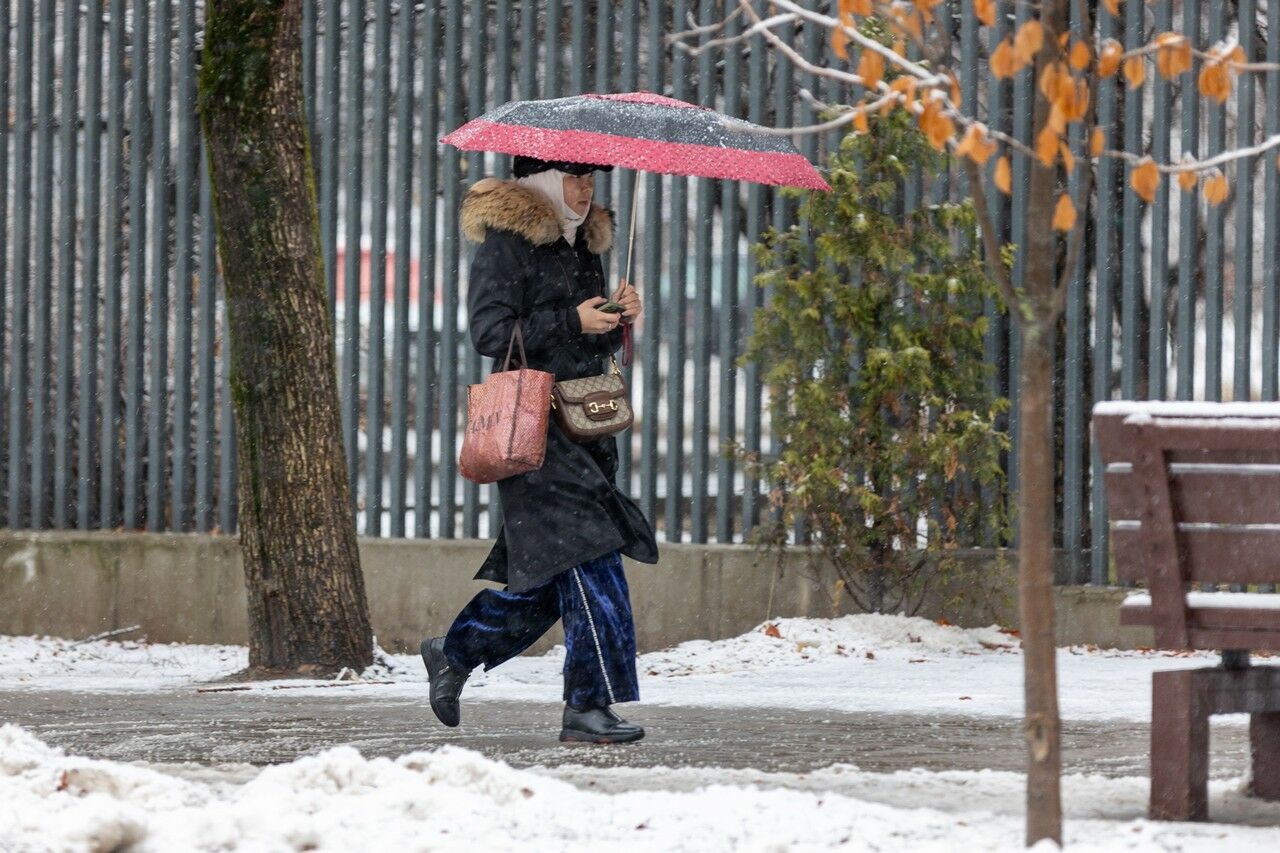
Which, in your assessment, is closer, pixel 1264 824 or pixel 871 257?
pixel 1264 824

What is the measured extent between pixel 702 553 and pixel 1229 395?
2.44 metres

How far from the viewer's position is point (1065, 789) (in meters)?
5.17

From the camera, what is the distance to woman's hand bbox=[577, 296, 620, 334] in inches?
244

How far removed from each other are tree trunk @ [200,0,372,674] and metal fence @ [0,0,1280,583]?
143 cm

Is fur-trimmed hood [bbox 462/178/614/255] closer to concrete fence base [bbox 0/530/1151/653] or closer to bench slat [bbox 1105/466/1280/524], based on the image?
bench slat [bbox 1105/466/1280/524]

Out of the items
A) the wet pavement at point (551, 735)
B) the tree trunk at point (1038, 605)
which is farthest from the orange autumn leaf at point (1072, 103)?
the wet pavement at point (551, 735)

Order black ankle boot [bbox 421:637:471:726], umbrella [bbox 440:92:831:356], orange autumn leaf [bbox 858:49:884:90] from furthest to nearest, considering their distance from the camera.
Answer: black ankle boot [bbox 421:637:471:726]
umbrella [bbox 440:92:831:356]
orange autumn leaf [bbox 858:49:884:90]

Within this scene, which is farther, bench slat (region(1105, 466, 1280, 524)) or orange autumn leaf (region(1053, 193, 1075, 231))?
bench slat (region(1105, 466, 1280, 524))

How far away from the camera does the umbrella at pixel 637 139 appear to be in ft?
19.9

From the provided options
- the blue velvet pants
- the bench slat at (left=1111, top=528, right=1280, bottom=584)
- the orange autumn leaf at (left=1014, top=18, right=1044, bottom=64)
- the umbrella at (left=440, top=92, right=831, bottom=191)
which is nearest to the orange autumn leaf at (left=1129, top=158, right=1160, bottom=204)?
the orange autumn leaf at (left=1014, top=18, right=1044, bottom=64)

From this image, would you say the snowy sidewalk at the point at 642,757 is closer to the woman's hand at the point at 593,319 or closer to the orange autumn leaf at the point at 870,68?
the woman's hand at the point at 593,319

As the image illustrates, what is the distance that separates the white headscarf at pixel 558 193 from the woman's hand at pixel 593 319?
29 centimetres

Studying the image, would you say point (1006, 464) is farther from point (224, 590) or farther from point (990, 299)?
point (224, 590)

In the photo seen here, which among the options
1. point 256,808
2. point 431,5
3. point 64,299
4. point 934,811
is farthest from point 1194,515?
point 64,299
